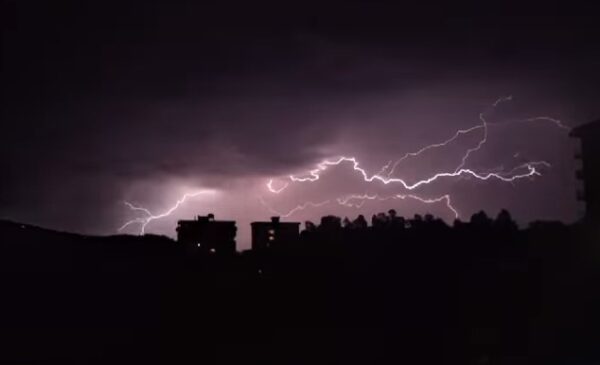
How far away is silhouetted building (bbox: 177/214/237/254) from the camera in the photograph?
1494 inches

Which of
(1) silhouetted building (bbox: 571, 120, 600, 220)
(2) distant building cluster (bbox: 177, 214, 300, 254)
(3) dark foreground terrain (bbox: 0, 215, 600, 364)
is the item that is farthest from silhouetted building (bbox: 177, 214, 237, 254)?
(1) silhouetted building (bbox: 571, 120, 600, 220)

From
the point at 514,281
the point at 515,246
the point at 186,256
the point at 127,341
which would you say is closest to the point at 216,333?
the point at 127,341

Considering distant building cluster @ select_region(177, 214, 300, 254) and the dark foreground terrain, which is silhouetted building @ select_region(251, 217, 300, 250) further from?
the dark foreground terrain

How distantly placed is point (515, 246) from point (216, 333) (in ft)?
38.2

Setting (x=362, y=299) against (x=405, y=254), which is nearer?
(x=362, y=299)

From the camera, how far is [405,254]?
2086 cm

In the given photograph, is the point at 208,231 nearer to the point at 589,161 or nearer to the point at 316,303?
the point at 316,303

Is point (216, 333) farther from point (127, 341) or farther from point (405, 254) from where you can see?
point (405, 254)

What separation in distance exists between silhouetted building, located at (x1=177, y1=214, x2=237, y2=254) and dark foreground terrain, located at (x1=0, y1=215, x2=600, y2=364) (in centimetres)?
1377

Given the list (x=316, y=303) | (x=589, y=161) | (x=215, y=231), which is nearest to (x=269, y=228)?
(x=215, y=231)

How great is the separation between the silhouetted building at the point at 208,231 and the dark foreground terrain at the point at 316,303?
13.8 metres

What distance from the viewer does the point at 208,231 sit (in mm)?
39281

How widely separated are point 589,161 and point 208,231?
2381 centimetres

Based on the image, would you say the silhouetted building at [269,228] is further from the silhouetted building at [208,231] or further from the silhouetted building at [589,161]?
the silhouetted building at [589,161]
